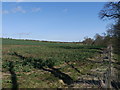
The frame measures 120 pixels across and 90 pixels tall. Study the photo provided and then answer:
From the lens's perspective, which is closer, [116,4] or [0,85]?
[0,85]

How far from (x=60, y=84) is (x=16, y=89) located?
5.43 ft

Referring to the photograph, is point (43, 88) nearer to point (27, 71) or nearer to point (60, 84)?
point (60, 84)

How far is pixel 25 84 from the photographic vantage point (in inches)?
238

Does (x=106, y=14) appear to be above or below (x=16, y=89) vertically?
above

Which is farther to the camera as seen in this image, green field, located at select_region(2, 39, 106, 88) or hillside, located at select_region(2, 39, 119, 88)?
green field, located at select_region(2, 39, 106, 88)

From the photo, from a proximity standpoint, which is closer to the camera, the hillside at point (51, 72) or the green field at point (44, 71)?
the hillside at point (51, 72)

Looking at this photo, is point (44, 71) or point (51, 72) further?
point (44, 71)

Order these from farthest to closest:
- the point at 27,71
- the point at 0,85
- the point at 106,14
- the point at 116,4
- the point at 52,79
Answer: the point at 106,14 → the point at 116,4 → the point at 27,71 → the point at 52,79 → the point at 0,85

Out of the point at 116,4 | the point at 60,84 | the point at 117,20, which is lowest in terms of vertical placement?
the point at 60,84

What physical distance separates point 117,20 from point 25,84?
24879 millimetres

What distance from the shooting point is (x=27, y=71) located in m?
8.51

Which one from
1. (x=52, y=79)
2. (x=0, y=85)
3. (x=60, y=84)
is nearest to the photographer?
(x=0, y=85)

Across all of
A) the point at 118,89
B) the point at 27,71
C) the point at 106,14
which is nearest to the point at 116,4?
the point at 106,14

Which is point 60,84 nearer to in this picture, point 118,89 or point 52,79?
point 52,79
